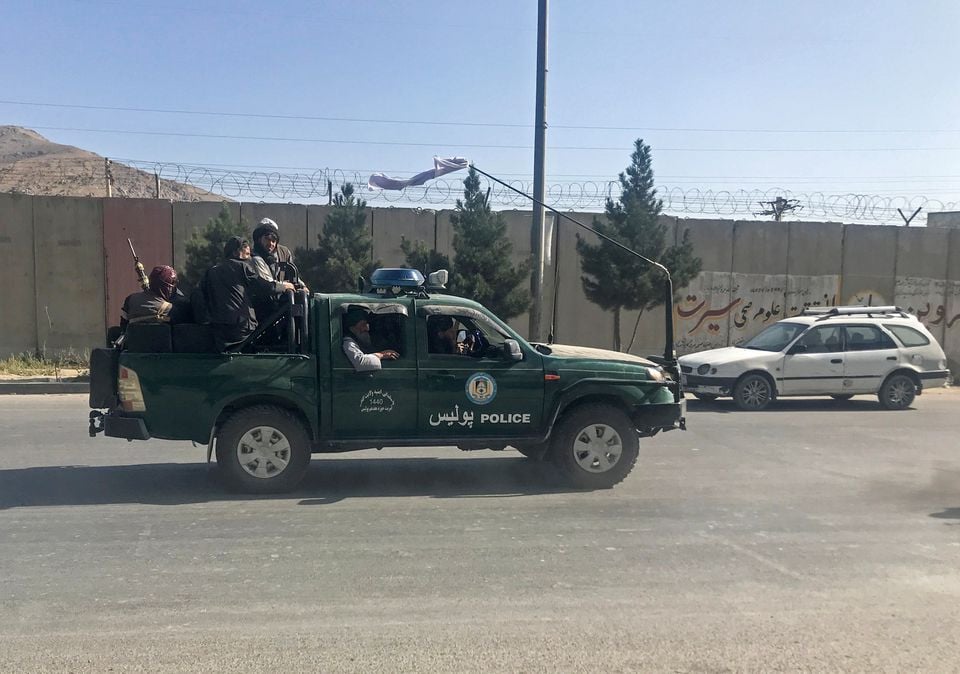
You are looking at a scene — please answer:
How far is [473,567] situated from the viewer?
4844 mm

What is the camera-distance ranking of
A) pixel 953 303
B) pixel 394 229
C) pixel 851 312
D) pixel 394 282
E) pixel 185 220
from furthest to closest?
pixel 953 303
pixel 394 229
pixel 185 220
pixel 851 312
pixel 394 282

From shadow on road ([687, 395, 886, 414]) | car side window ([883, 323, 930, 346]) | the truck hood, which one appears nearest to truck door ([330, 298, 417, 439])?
the truck hood

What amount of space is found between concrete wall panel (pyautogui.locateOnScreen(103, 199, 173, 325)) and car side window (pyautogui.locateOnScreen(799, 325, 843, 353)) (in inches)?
567

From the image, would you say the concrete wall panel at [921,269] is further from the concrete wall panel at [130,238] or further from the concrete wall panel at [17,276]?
the concrete wall panel at [17,276]

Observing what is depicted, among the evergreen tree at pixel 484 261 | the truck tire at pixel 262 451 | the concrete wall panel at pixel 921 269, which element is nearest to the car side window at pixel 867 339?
the evergreen tree at pixel 484 261

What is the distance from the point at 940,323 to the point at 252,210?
1904 cm

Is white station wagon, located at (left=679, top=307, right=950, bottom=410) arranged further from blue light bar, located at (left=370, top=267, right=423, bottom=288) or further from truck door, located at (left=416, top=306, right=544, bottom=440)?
blue light bar, located at (left=370, top=267, right=423, bottom=288)

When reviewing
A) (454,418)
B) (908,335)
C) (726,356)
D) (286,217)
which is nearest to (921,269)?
(908,335)

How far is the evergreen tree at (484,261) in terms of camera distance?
1568 cm

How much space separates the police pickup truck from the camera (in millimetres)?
6285

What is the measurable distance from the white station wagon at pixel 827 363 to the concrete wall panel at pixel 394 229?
8.33 meters

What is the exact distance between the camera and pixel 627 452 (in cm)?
688

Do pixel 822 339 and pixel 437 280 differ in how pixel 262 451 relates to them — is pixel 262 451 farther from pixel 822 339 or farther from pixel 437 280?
pixel 822 339

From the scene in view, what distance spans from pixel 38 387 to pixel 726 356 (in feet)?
42.3
